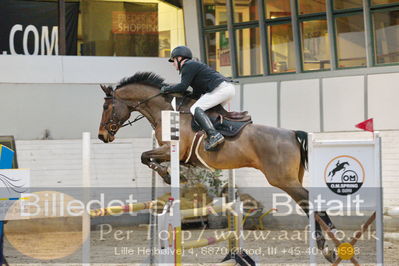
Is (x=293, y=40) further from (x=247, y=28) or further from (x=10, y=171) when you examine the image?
(x=10, y=171)

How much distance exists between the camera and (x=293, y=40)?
38.9ft

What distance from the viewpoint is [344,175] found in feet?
18.9

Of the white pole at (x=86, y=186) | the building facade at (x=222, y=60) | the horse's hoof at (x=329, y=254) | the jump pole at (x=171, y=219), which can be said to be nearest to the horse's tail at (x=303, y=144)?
the horse's hoof at (x=329, y=254)

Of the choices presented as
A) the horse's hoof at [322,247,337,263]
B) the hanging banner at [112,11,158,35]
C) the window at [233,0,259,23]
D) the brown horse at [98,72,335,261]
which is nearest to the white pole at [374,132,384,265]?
the horse's hoof at [322,247,337,263]

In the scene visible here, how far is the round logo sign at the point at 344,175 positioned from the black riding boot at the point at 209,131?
1365mm

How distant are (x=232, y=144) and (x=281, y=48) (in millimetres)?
5507

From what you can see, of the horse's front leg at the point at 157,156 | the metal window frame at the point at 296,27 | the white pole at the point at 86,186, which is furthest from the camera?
the metal window frame at the point at 296,27

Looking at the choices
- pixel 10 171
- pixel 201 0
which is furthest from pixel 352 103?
pixel 10 171

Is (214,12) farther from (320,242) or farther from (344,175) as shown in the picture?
(344,175)

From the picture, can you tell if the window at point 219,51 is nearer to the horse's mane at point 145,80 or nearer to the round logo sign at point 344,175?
the horse's mane at point 145,80

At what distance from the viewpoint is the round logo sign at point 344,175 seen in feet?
18.7


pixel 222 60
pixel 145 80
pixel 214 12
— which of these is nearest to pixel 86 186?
pixel 145 80

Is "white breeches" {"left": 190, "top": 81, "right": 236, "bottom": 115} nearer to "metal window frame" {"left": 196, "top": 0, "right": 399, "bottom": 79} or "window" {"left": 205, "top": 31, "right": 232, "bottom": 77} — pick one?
"metal window frame" {"left": 196, "top": 0, "right": 399, "bottom": 79}

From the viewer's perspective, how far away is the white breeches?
6945 millimetres
